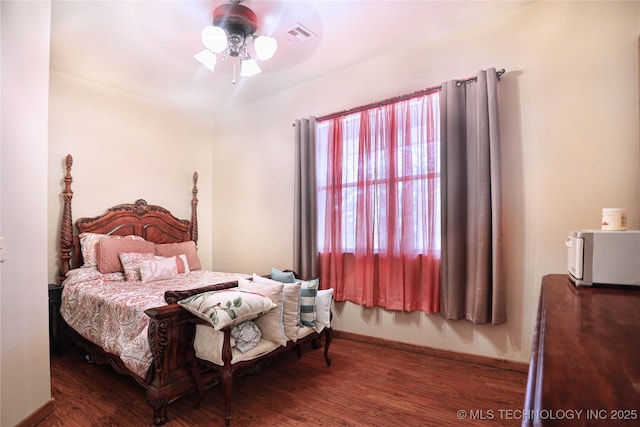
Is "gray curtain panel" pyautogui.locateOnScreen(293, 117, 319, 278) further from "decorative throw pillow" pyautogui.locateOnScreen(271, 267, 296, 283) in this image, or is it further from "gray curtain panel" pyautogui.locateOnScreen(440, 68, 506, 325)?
"gray curtain panel" pyautogui.locateOnScreen(440, 68, 506, 325)

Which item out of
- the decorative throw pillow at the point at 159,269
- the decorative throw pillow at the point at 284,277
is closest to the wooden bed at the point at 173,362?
the decorative throw pillow at the point at 284,277

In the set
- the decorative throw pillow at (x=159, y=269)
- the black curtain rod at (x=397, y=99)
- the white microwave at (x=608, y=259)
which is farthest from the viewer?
the decorative throw pillow at (x=159, y=269)

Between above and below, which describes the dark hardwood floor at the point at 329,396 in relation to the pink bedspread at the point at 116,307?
below

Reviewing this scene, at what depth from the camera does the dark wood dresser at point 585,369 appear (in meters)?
0.41

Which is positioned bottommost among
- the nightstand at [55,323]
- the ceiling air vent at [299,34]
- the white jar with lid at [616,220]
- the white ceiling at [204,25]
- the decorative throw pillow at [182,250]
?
the nightstand at [55,323]

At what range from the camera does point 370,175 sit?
330 centimetres

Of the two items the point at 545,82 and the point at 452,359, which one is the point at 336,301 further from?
the point at 545,82

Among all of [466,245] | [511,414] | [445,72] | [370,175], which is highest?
[445,72]

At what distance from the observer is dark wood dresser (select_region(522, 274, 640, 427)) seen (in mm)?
412

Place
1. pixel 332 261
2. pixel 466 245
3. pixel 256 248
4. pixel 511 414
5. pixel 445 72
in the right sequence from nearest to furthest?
1. pixel 511 414
2. pixel 466 245
3. pixel 445 72
4. pixel 332 261
5. pixel 256 248

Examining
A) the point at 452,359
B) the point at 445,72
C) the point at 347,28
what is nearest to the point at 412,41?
the point at 445,72

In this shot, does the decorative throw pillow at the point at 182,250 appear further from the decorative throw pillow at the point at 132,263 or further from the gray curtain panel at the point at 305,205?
the gray curtain panel at the point at 305,205

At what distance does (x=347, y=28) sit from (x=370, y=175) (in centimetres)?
138

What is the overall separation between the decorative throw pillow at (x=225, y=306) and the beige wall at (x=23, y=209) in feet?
2.85
